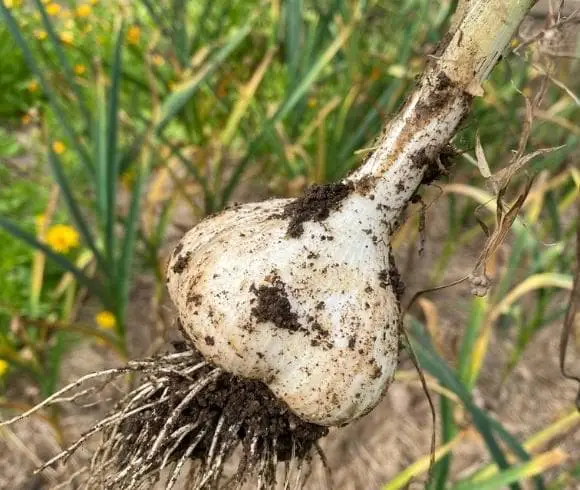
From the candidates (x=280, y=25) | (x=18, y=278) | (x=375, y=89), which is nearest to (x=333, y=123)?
(x=375, y=89)

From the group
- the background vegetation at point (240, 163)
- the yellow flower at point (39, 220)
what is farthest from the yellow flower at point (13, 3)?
the yellow flower at point (39, 220)

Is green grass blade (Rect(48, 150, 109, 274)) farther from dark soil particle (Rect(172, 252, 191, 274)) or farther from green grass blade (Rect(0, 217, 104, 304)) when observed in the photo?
dark soil particle (Rect(172, 252, 191, 274))

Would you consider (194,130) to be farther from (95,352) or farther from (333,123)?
(95,352)

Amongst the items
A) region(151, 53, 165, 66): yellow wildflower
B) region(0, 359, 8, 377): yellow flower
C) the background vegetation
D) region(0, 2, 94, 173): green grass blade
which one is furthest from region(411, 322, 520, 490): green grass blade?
region(151, 53, 165, 66): yellow wildflower

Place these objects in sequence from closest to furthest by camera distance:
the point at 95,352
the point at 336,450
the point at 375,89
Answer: the point at 336,450 → the point at 95,352 → the point at 375,89

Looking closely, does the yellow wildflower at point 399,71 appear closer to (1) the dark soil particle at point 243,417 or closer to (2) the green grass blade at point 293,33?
(2) the green grass blade at point 293,33

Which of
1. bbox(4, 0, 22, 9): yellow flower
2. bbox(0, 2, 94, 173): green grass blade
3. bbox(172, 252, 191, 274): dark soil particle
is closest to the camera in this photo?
bbox(172, 252, 191, 274): dark soil particle
